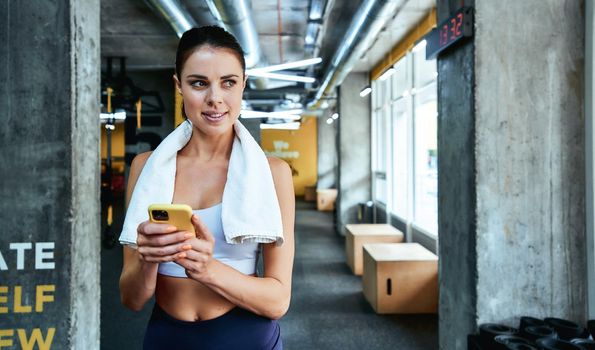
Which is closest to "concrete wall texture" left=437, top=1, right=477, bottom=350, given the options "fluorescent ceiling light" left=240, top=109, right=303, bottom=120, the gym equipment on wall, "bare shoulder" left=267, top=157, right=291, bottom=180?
"bare shoulder" left=267, top=157, right=291, bottom=180

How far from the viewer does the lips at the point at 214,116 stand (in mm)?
993

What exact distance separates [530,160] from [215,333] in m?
1.99

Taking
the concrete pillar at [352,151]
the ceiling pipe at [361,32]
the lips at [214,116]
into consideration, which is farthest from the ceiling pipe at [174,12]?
the concrete pillar at [352,151]

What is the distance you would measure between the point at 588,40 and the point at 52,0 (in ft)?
8.71

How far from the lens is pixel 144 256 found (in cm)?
83

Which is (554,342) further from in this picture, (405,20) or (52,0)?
(405,20)

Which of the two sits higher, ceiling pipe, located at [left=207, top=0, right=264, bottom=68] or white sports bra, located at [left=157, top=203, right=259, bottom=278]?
ceiling pipe, located at [left=207, top=0, right=264, bottom=68]

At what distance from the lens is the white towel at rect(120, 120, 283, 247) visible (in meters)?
0.94

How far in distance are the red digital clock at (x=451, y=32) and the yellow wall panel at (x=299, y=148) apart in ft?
53.2

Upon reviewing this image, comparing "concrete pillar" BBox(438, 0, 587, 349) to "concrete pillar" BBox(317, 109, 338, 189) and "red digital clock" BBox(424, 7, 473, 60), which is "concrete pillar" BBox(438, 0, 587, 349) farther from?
"concrete pillar" BBox(317, 109, 338, 189)

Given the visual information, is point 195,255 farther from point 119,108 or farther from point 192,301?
point 119,108

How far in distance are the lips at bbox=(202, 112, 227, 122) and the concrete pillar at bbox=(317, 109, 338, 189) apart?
15360 millimetres

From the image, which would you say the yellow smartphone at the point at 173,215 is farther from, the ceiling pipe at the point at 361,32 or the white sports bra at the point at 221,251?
the ceiling pipe at the point at 361,32

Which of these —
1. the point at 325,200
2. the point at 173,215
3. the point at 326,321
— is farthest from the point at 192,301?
the point at 325,200
